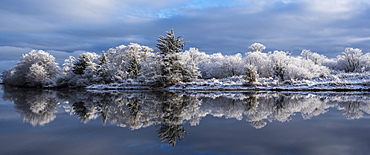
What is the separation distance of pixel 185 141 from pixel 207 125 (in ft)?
8.81

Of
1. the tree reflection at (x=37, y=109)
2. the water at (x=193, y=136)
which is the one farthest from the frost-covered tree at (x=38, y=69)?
the water at (x=193, y=136)

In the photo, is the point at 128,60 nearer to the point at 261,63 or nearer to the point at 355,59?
the point at 261,63

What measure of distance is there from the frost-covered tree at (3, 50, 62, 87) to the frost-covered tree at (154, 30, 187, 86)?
29411 mm

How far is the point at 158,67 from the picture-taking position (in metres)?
42.2

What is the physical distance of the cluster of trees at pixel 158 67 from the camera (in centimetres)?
4222

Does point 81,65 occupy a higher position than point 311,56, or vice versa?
point 311,56

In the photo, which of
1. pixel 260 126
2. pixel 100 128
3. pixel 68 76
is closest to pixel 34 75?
pixel 68 76

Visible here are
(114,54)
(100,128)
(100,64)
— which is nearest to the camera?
(100,128)

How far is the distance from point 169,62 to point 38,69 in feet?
109

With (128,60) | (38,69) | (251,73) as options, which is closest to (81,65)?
(38,69)

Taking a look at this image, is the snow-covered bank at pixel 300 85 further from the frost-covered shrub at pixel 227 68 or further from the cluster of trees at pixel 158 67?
the frost-covered shrub at pixel 227 68

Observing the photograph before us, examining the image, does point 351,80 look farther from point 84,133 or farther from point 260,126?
point 84,133

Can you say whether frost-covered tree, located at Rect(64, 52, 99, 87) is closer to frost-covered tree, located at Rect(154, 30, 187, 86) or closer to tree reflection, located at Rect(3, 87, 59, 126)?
frost-covered tree, located at Rect(154, 30, 187, 86)

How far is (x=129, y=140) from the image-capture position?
787cm
